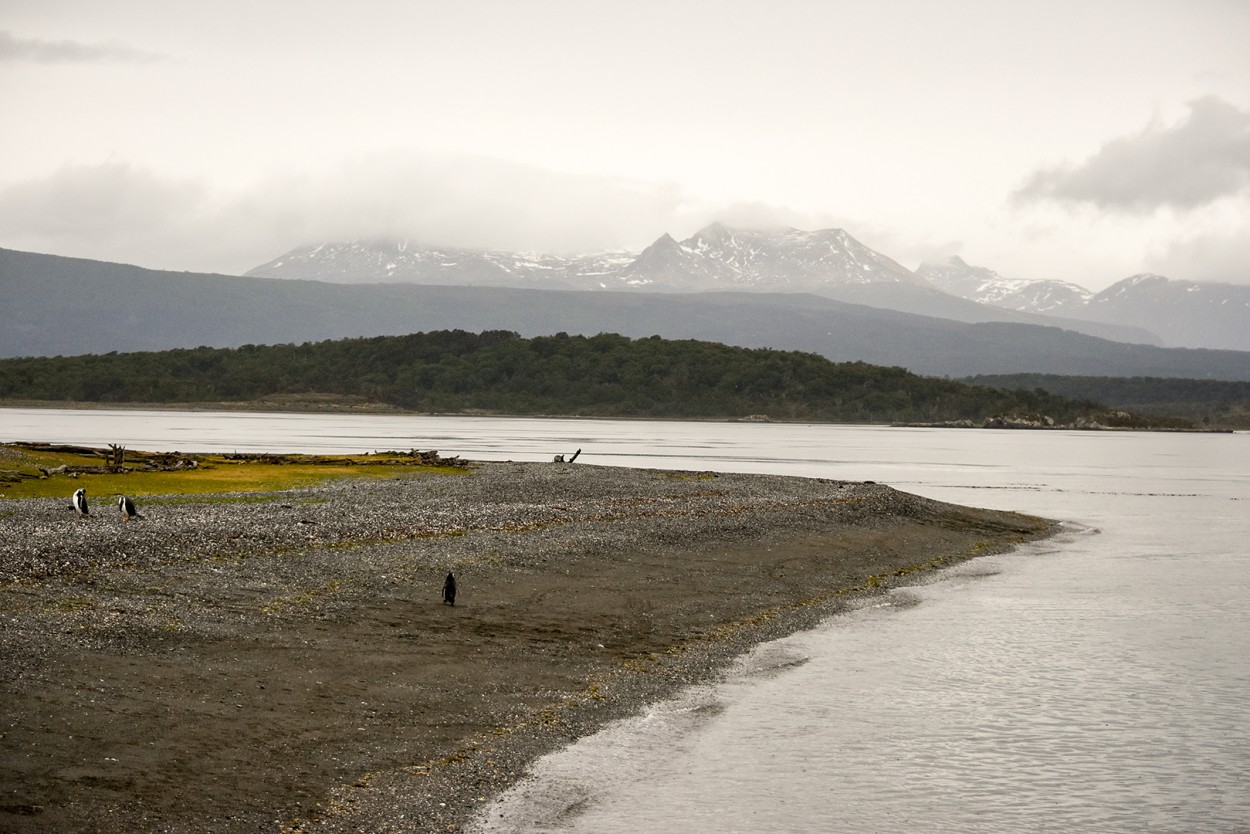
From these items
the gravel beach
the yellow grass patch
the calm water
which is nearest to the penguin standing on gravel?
the gravel beach

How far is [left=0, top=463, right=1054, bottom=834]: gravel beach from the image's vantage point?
1448 centimetres

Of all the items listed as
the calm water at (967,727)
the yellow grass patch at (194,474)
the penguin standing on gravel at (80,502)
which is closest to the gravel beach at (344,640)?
the penguin standing on gravel at (80,502)

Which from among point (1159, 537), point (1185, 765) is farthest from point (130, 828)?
point (1159, 537)

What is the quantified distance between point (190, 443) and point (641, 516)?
73.1 metres

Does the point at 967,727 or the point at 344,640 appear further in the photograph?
the point at 344,640

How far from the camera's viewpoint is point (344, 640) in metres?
21.3

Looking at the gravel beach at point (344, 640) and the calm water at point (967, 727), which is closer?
the gravel beach at point (344, 640)

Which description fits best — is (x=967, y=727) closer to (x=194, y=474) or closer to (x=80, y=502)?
(x=80, y=502)

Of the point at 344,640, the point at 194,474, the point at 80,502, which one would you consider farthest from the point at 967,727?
the point at 194,474

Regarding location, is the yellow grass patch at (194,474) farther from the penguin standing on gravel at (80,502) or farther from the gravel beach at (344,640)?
the penguin standing on gravel at (80,502)

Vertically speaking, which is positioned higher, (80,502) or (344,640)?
(80,502)

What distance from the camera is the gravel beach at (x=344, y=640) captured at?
47.5 ft

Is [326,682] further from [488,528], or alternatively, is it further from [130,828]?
[488,528]

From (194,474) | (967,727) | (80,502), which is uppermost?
(80,502)
